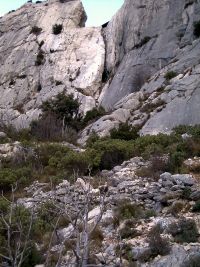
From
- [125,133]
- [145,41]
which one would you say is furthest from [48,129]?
[145,41]

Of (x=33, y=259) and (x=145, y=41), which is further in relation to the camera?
(x=145, y=41)

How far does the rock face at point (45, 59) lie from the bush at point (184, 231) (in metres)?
24.2

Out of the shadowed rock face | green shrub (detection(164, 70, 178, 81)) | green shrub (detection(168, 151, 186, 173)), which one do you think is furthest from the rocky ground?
the shadowed rock face

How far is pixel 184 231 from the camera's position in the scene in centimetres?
1012

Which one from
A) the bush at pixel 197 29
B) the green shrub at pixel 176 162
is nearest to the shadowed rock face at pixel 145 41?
the bush at pixel 197 29

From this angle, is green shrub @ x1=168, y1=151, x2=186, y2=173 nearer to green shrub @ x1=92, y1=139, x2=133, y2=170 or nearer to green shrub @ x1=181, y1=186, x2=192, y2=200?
green shrub @ x1=181, y1=186, x2=192, y2=200

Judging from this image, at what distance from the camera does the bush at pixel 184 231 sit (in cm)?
987

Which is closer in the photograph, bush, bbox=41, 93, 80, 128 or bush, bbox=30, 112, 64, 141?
bush, bbox=30, 112, 64, 141

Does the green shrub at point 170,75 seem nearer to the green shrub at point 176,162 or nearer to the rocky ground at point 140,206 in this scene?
the rocky ground at point 140,206

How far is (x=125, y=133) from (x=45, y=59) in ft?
68.3

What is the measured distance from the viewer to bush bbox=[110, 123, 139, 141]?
76.4 ft

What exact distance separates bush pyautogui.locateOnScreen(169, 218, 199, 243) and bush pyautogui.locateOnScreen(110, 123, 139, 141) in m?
12.6

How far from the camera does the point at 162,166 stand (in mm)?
14742

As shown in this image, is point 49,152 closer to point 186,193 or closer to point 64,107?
point 186,193
